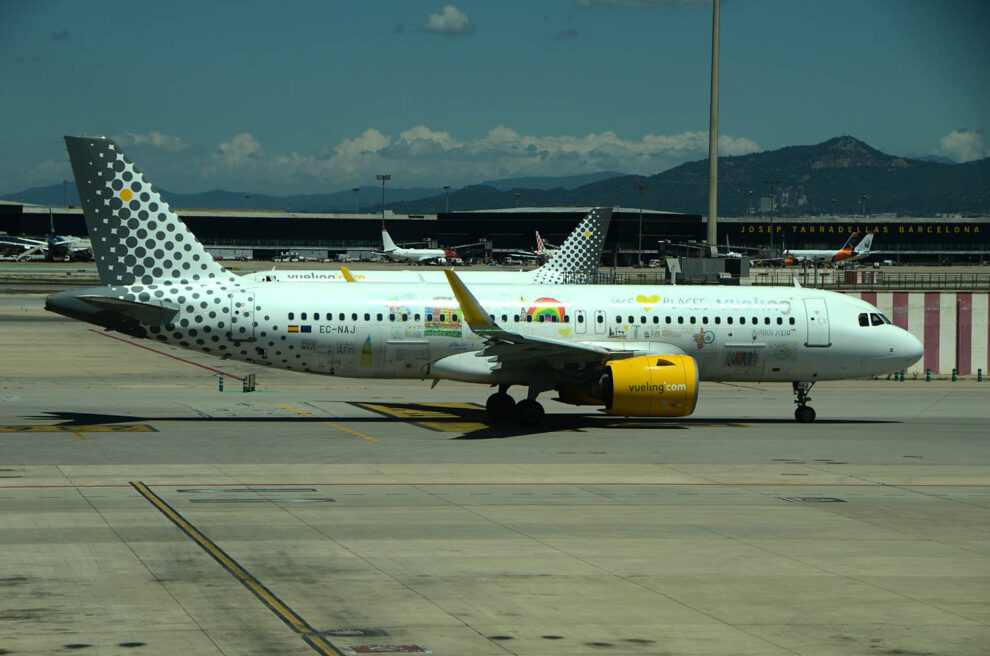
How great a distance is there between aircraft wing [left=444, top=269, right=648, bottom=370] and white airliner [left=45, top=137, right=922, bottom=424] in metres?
0.05

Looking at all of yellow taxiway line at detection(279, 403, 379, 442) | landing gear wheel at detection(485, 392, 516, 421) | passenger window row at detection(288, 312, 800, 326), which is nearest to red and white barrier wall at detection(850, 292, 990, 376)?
passenger window row at detection(288, 312, 800, 326)

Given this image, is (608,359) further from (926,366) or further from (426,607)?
(926,366)

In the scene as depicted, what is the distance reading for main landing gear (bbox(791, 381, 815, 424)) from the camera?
3384 cm

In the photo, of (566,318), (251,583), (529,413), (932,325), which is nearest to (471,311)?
(529,413)

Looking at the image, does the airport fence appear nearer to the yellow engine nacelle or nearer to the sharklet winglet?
the yellow engine nacelle

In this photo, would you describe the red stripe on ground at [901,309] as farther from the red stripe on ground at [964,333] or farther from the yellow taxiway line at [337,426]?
the yellow taxiway line at [337,426]

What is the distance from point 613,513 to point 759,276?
8906cm

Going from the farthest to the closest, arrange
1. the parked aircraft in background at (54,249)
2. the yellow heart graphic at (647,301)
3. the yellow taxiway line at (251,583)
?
1. the parked aircraft in background at (54,249)
2. the yellow heart graphic at (647,301)
3. the yellow taxiway line at (251,583)

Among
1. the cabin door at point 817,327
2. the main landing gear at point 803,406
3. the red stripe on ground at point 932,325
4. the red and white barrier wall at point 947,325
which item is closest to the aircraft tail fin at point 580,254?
the red and white barrier wall at point 947,325

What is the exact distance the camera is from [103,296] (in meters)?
29.9

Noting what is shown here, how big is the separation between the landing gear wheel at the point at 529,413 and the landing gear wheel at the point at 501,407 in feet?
3.84

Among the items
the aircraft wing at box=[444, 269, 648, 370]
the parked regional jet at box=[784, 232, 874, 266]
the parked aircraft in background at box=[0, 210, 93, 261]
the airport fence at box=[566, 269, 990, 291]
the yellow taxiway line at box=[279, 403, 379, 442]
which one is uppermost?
the parked regional jet at box=[784, 232, 874, 266]

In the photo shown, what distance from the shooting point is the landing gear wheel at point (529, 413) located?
31234 millimetres

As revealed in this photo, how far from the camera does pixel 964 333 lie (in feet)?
164
